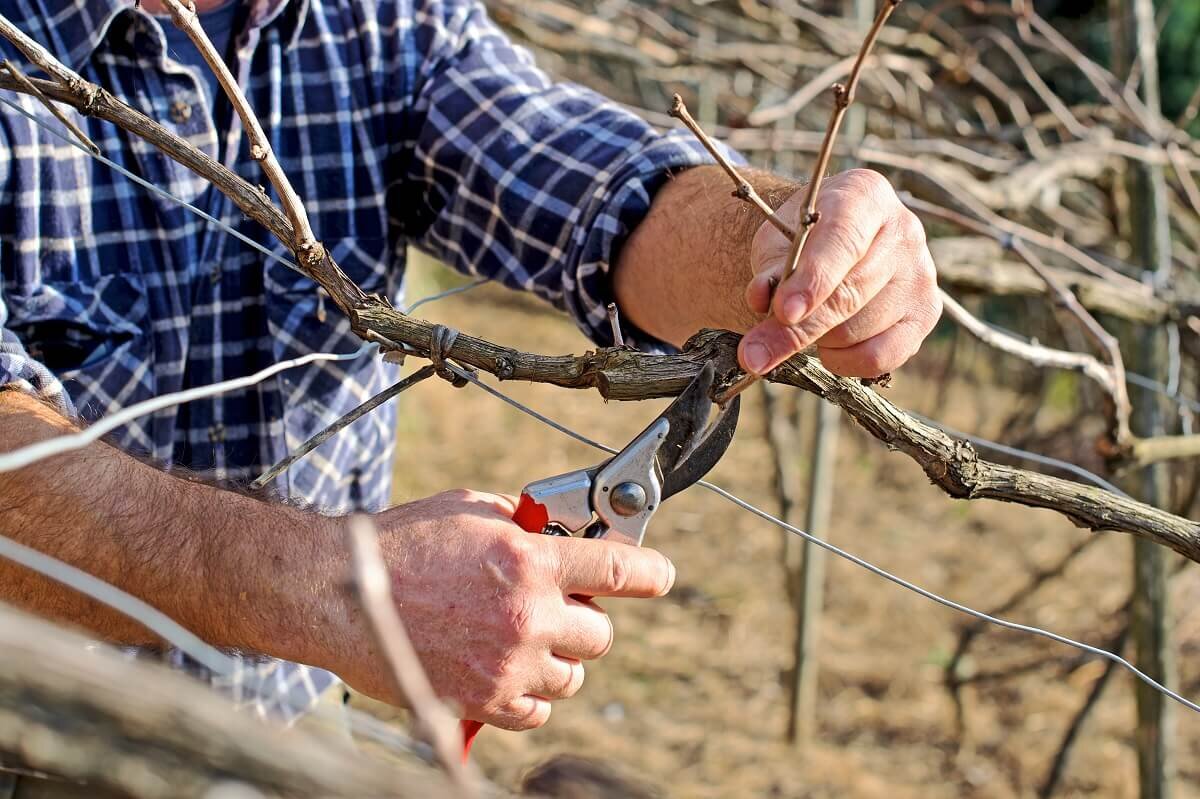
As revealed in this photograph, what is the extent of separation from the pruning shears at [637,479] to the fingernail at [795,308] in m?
0.10

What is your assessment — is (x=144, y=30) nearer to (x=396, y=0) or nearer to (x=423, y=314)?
(x=396, y=0)

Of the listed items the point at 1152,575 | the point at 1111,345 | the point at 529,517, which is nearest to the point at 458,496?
the point at 529,517

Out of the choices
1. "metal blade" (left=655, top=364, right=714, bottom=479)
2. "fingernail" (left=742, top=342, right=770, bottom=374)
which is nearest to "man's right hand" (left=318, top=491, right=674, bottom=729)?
"metal blade" (left=655, top=364, right=714, bottom=479)

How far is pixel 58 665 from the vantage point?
459 millimetres

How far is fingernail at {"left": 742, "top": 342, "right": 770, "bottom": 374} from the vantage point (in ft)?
3.26

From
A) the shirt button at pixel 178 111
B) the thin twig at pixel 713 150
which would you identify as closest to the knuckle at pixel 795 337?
the thin twig at pixel 713 150

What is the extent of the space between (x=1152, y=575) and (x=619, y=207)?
1.28 metres

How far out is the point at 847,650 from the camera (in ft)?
Answer: 12.1

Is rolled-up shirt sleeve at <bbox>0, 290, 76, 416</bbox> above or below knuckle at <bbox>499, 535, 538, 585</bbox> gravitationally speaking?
below

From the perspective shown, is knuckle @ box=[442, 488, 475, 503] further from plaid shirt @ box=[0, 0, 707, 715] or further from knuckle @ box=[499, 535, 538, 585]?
plaid shirt @ box=[0, 0, 707, 715]

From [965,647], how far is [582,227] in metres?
2.05

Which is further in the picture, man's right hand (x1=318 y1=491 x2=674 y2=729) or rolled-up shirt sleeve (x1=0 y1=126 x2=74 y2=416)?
rolled-up shirt sleeve (x1=0 y1=126 x2=74 y2=416)

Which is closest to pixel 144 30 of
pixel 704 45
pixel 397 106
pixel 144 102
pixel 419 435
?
pixel 144 102

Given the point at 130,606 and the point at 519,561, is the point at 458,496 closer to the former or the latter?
the point at 519,561
